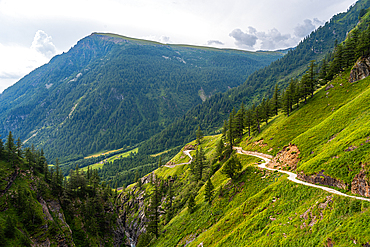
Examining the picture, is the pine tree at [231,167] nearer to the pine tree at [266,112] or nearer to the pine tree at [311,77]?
the pine tree at [266,112]

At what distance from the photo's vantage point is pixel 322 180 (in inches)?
1094

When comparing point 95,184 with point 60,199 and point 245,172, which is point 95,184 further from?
point 245,172

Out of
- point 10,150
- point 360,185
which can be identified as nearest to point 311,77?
point 360,185

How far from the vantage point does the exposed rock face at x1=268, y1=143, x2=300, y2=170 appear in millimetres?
41138

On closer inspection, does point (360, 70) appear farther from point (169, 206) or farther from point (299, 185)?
point (169, 206)

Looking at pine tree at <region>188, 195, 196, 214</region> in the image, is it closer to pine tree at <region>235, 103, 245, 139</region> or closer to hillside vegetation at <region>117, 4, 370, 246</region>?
hillside vegetation at <region>117, 4, 370, 246</region>

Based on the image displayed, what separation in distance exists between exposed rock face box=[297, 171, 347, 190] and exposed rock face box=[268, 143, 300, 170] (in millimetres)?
8514

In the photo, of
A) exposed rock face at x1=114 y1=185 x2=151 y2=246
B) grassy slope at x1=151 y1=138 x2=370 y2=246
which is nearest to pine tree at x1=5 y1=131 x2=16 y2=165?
exposed rock face at x1=114 y1=185 x2=151 y2=246

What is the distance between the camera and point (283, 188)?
1283 inches

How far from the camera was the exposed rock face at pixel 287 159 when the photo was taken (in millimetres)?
41138

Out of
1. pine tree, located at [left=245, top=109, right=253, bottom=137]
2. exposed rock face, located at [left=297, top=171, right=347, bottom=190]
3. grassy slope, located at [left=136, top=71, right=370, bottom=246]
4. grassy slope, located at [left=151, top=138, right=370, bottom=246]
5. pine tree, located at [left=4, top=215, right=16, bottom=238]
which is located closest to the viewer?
grassy slope, located at [left=151, top=138, right=370, bottom=246]

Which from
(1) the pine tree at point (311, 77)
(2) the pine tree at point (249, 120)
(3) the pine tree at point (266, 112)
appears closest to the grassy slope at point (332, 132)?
(1) the pine tree at point (311, 77)

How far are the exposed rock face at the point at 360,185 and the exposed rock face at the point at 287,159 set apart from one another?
1682 centimetres

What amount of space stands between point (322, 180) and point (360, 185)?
6251 mm
